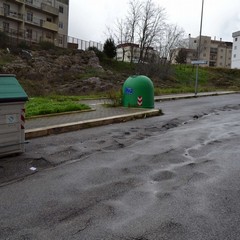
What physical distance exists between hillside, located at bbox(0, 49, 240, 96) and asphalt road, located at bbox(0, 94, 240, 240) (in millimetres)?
16678

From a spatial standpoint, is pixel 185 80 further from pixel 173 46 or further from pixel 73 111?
pixel 73 111

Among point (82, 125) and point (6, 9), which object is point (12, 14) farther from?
point (82, 125)

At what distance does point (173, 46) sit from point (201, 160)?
55057 mm

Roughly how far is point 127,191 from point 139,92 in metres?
10.2

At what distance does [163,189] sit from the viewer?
521cm

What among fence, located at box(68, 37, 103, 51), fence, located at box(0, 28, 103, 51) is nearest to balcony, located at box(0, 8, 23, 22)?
fence, located at box(0, 28, 103, 51)

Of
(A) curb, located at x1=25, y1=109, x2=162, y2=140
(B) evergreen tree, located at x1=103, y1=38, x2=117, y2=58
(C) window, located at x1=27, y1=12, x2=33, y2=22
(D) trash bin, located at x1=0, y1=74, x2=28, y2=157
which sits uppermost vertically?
(C) window, located at x1=27, y1=12, x2=33, y2=22

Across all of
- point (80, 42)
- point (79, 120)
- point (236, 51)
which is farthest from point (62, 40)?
point (236, 51)

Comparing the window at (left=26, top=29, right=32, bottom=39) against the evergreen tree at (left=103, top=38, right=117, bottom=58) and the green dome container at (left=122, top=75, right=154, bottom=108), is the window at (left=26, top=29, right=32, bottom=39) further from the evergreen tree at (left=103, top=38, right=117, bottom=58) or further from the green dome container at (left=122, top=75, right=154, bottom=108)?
the green dome container at (left=122, top=75, right=154, bottom=108)

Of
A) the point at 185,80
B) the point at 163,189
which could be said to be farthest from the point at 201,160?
the point at 185,80

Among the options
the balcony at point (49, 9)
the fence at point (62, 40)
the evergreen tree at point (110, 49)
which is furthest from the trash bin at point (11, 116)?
the balcony at point (49, 9)

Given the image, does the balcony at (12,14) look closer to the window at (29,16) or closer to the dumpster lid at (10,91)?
the window at (29,16)

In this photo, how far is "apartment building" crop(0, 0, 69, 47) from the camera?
54.7 m

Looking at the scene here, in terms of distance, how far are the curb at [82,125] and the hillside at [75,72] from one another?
473 inches
